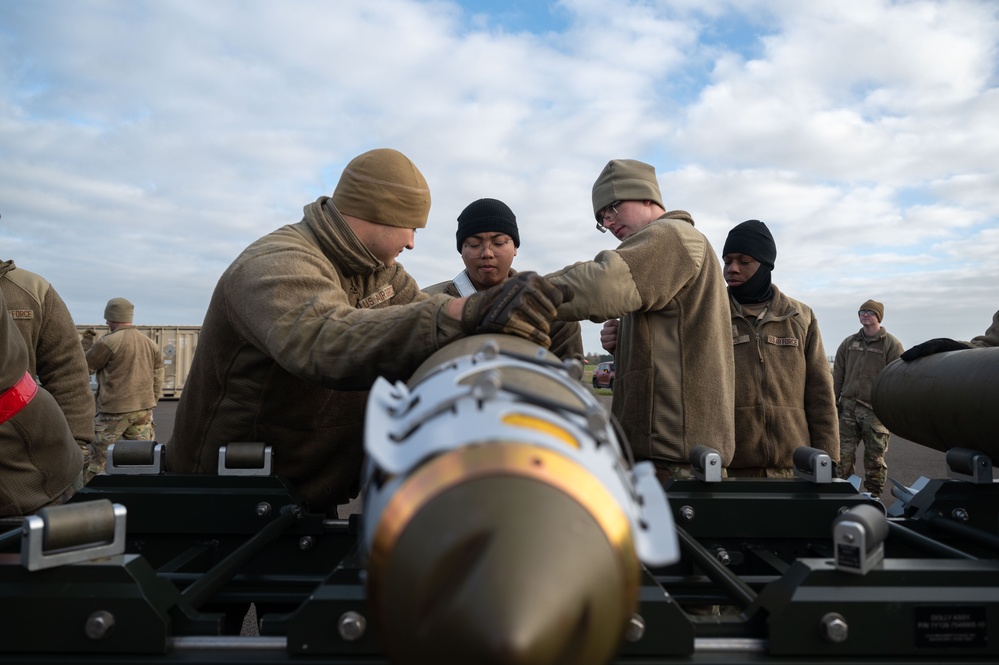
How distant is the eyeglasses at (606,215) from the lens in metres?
3.49

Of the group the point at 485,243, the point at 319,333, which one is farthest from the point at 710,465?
the point at 485,243

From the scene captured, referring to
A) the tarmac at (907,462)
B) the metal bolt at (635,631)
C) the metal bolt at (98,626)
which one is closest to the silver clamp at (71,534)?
the metal bolt at (98,626)

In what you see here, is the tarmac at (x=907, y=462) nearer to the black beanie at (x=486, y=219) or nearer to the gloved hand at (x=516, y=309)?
the black beanie at (x=486, y=219)

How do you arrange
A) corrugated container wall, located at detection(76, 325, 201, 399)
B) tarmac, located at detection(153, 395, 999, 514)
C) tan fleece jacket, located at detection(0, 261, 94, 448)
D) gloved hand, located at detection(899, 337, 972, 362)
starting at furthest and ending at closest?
corrugated container wall, located at detection(76, 325, 201, 399) < tarmac, located at detection(153, 395, 999, 514) < tan fleece jacket, located at detection(0, 261, 94, 448) < gloved hand, located at detection(899, 337, 972, 362)

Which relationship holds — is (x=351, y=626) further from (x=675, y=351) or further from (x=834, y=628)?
(x=675, y=351)

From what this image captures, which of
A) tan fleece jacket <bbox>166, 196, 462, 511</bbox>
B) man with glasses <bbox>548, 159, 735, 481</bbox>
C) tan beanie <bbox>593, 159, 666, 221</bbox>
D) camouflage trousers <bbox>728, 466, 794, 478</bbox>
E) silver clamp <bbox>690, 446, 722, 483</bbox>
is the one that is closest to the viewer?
tan fleece jacket <bbox>166, 196, 462, 511</bbox>

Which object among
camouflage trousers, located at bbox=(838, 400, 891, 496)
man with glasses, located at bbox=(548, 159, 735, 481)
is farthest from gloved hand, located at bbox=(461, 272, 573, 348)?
camouflage trousers, located at bbox=(838, 400, 891, 496)

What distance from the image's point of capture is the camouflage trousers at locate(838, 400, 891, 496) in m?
8.09

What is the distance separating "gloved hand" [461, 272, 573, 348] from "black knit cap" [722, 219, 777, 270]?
9.79 feet

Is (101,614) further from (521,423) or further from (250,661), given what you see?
(521,423)

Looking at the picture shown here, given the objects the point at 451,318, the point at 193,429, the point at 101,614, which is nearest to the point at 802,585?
the point at 451,318

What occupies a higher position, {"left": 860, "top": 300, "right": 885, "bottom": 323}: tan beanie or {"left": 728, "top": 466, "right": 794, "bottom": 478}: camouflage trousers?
{"left": 860, "top": 300, "right": 885, "bottom": 323}: tan beanie

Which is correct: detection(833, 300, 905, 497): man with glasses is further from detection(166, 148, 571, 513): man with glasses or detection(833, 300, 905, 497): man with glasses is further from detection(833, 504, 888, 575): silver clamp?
detection(833, 504, 888, 575): silver clamp

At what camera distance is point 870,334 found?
9000 mm
